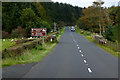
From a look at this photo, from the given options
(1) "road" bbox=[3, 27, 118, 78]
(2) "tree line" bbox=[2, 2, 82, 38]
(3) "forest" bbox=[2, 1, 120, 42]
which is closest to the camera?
(1) "road" bbox=[3, 27, 118, 78]

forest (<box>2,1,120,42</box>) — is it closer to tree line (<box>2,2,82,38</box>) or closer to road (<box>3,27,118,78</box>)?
tree line (<box>2,2,82,38</box>)

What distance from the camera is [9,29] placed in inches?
2840

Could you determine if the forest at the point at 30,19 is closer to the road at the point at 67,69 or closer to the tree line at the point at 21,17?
the tree line at the point at 21,17

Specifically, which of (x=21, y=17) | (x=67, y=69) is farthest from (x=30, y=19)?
(x=67, y=69)

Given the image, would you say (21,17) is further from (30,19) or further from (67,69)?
(67,69)

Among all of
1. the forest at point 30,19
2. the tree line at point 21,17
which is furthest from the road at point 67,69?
the tree line at point 21,17

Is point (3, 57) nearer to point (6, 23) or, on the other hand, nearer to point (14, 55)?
point (14, 55)

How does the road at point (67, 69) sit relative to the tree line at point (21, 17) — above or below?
below

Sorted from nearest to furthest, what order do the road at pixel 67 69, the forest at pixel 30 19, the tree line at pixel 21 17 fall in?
the road at pixel 67 69
the forest at pixel 30 19
the tree line at pixel 21 17

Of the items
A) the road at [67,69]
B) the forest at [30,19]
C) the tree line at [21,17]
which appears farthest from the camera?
the tree line at [21,17]

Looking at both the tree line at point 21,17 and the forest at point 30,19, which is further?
the tree line at point 21,17

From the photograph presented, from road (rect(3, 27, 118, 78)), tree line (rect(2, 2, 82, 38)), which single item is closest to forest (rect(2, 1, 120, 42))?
tree line (rect(2, 2, 82, 38))

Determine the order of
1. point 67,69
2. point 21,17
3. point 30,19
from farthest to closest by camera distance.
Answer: point 21,17
point 30,19
point 67,69

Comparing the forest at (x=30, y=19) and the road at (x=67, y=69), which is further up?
the forest at (x=30, y=19)
